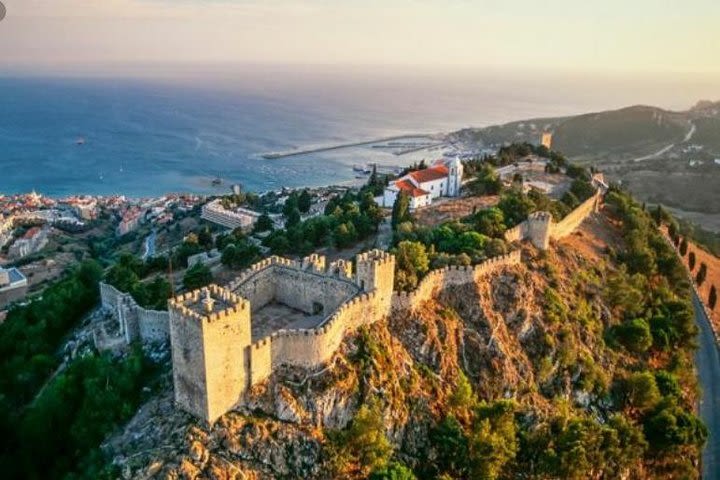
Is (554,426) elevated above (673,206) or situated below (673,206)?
above

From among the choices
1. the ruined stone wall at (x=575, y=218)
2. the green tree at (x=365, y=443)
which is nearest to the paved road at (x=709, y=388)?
the ruined stone wall at (x=575, y=218)

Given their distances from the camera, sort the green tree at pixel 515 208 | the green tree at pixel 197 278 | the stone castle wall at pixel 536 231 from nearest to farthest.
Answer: the green tree at pixel 197 278, the stone castle wall at pixel 536 231, the green tree at pixel 515 208

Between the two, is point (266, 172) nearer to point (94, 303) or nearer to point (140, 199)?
point (140, 199)

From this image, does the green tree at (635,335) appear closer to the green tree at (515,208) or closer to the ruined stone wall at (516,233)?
the ruined stone wall at (516,233)

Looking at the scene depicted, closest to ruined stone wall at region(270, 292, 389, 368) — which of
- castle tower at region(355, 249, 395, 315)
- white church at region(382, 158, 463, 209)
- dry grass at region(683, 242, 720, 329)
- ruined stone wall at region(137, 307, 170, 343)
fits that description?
castle tower at region(355, 249, 395, 315)

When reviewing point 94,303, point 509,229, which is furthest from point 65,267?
point 509,229

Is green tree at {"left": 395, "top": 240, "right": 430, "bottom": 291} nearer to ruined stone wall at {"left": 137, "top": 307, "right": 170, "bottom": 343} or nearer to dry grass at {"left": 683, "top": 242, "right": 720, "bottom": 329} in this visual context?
ruined stone wall at {"left": 137, "top": 307, "right": 170, "bottom": 343}
